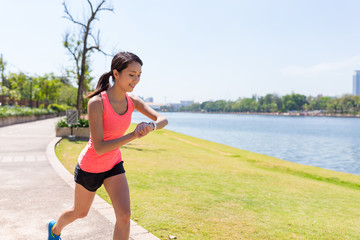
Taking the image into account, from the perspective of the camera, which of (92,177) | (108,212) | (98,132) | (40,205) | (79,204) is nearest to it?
(98,132)

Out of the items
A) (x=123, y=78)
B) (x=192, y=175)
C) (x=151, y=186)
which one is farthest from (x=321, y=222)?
(x=123, y=78)

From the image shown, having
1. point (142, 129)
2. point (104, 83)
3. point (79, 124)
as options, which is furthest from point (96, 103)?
point (79, 124)

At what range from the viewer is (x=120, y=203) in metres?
2.70

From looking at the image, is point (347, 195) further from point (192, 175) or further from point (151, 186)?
point (151, 186)

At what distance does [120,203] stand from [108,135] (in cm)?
60

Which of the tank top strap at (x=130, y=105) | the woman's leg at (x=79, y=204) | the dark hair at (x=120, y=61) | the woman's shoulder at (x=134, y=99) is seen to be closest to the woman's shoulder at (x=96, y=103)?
the dark hair at (x=120, y=61)

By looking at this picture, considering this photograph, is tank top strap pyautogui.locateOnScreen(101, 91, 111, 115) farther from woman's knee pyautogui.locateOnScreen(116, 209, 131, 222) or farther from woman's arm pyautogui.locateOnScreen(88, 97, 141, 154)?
woman's knee pyautogui.locateOnScreen(116, 209, 131, 222)

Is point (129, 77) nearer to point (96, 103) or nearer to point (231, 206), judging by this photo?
point (96, 103)

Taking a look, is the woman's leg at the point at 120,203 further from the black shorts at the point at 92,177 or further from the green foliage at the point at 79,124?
the green foliage at the point at 79,124

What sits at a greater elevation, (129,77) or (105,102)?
(129,77)

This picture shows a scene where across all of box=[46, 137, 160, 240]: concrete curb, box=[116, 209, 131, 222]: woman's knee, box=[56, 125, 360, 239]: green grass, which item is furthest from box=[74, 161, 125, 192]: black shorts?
box=[56, 125, 360, 239]: green grass

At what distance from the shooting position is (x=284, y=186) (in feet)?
30.1

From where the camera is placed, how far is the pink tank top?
8.50 ft

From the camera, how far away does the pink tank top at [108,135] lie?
102 inches
